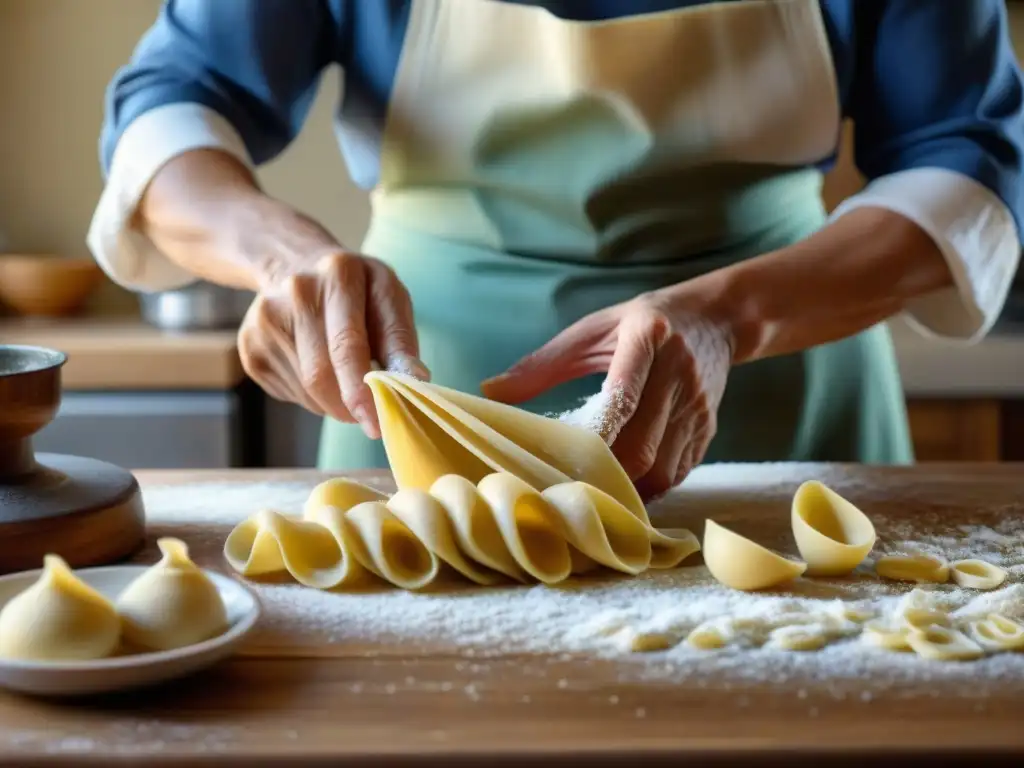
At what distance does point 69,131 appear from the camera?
267cm

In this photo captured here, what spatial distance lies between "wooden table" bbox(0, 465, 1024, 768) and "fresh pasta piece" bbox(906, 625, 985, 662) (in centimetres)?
4

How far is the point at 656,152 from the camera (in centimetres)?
120

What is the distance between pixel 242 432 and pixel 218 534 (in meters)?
1.41

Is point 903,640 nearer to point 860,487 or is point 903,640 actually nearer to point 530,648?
point 530,648

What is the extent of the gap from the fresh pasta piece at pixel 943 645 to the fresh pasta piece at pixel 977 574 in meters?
0.11

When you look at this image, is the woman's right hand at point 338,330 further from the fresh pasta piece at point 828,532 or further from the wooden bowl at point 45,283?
the wooden bowl at point 45,283

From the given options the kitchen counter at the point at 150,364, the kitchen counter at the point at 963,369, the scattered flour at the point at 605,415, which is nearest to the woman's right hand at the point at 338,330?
the scattered flour at the point at 605,415

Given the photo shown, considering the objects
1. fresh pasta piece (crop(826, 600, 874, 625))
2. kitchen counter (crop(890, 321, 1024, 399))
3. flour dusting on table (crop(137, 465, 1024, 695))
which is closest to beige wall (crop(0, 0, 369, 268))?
kitchen counter (crop(890, 321, 1024, 399))

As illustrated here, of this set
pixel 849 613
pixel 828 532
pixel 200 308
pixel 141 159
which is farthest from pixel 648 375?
pixel 200 308

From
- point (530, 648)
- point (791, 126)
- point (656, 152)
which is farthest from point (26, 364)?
point (791, 126)

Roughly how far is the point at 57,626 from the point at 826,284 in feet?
2.49

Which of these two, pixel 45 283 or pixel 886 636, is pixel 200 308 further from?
pixel 886 636

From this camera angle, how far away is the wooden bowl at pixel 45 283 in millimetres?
2475

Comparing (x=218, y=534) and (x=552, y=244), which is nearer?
(x=218, y=534)
